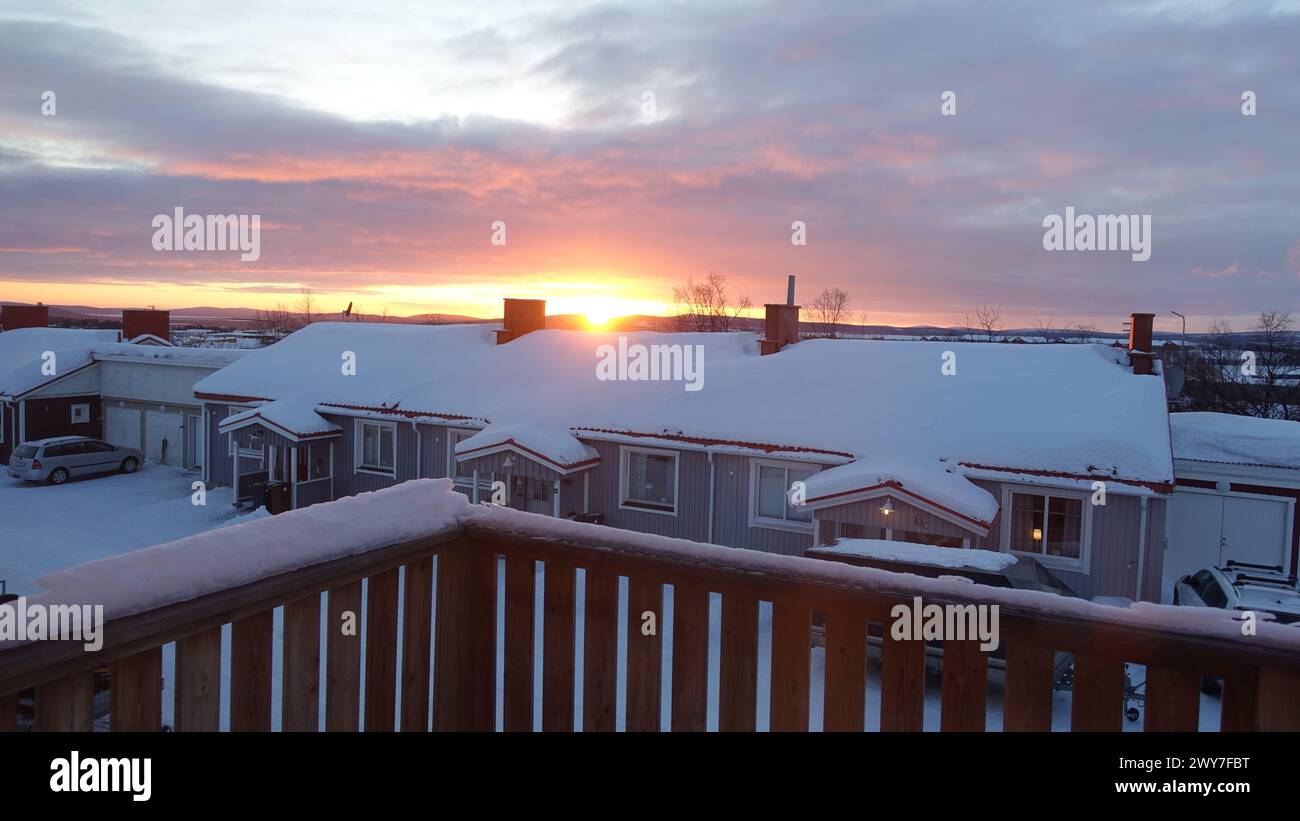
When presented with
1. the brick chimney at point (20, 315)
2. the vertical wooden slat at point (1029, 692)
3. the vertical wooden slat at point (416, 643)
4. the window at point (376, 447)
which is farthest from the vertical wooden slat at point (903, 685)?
the brick chimney at point (20, 315)

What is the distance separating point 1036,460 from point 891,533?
278 cm

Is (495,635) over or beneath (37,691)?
beneath

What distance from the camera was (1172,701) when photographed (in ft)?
7.09

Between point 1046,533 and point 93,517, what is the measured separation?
911 inches

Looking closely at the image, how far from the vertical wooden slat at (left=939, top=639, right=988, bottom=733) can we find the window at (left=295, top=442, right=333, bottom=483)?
2266 cm

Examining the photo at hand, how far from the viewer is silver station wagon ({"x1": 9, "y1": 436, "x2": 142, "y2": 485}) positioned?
27484 millimetres

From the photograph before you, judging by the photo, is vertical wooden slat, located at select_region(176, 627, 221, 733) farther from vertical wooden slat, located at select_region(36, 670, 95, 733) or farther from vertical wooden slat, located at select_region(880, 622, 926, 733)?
vertical wooden slat, located at select_region(880, 622, 926, 733)

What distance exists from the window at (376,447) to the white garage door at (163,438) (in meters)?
12.4

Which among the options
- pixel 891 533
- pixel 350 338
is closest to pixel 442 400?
pixel 350 338

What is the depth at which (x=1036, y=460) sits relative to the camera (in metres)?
14.9

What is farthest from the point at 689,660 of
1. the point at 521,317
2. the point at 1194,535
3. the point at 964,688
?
the point at 521,317

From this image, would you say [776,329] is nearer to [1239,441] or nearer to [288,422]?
[1239,441]

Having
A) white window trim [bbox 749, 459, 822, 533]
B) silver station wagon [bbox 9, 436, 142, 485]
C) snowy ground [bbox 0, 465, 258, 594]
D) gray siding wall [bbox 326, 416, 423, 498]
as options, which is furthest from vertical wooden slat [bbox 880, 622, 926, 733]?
silver station wagon [bbox 9, 436, 142, 485]
